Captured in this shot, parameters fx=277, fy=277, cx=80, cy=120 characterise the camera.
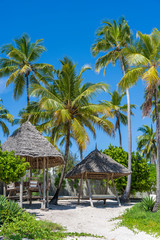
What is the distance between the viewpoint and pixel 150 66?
47.1ft

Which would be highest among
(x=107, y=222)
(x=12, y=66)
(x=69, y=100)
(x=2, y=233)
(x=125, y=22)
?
(x=125, y=22)

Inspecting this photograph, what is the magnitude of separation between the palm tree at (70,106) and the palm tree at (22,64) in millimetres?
4742

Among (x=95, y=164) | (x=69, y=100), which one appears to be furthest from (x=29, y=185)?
(x=69, y=100)

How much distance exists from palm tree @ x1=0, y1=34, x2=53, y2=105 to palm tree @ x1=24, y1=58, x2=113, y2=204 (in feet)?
15.6

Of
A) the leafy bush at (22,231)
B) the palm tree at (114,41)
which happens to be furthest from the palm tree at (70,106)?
the leafy bush at (22,231)

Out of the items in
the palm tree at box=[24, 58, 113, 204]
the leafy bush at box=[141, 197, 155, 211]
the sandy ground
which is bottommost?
the sandy ground

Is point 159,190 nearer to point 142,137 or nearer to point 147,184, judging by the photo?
point 147,184

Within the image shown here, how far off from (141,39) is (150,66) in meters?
1.53

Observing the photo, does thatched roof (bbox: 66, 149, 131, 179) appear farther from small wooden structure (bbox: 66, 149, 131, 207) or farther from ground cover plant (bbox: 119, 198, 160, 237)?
ground cover plant (bbox: 119, 198, 160, 237)

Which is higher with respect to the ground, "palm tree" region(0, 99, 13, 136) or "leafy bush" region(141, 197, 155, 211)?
"palm tree" region(0, 99, 13, 136)

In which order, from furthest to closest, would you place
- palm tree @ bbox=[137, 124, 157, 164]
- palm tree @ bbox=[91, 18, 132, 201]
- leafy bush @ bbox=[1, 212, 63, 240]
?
A: palm tree @ bbox=[137, 124, 157, 164] → palm tree @ bbox=[91, 18, 132, 201] → leafy bush @ bbox=[1, 212, 63, 240]

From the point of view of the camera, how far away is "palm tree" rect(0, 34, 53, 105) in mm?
23095

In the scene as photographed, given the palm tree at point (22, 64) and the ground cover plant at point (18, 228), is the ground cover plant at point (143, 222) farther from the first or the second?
the palm tree at point (22, 64)

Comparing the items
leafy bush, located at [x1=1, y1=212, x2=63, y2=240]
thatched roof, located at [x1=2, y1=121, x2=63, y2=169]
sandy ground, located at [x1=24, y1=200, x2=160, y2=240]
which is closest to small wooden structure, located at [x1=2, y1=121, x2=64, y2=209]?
thatched roof, located at [x1=2, y1=121, x2=63, y2=169]
